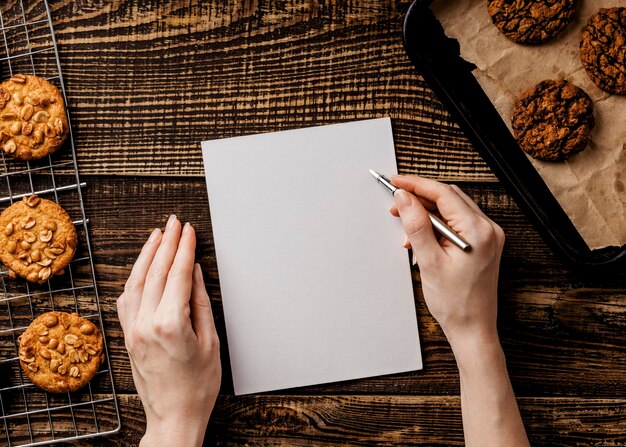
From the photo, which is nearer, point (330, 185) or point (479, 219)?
point (479, 219)

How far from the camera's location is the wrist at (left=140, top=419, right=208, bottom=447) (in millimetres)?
1089

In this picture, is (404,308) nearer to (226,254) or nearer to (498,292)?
(498,292)

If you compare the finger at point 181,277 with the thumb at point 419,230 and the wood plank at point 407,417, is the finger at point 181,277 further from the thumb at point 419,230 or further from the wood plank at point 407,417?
the thumb at point 419,230

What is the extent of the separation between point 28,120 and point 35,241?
23 centimetres

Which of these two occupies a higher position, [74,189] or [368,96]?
[368,96]

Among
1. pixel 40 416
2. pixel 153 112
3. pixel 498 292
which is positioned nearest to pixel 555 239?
pixel 498 292

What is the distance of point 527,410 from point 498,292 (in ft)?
0.81

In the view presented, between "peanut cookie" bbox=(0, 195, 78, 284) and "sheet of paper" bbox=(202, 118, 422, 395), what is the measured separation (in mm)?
295

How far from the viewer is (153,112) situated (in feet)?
3.81

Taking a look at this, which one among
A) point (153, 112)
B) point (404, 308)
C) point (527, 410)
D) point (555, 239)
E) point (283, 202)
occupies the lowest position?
point (527, 410)

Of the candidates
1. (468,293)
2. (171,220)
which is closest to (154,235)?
(171,220)

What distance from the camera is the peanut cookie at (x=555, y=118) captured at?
1084 millimetres

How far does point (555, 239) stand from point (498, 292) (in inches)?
6.2

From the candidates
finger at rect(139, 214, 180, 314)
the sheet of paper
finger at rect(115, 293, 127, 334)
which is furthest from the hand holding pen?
finger at rect(115, 293, 127, 334)
